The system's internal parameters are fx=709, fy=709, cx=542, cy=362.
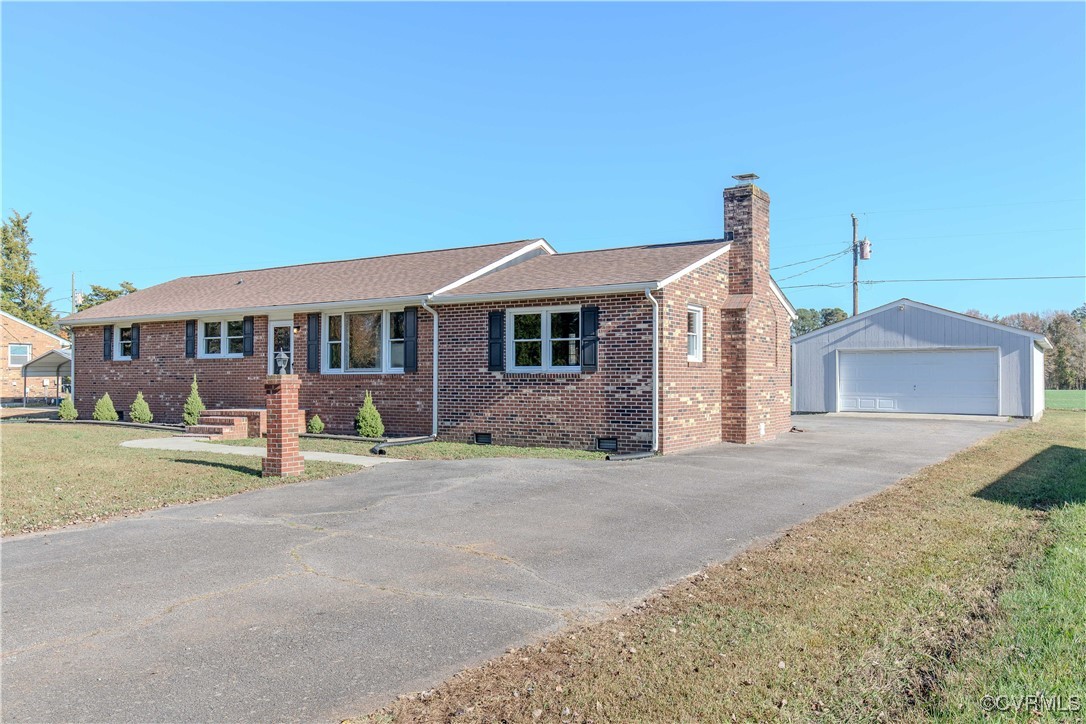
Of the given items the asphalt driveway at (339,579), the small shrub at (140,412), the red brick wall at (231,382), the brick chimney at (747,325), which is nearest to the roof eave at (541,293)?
the red brick wall at (231,382)

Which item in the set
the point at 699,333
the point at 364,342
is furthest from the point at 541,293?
the point at 364,342

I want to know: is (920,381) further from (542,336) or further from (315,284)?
(315,284)

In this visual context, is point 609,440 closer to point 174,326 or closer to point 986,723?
point 986,723

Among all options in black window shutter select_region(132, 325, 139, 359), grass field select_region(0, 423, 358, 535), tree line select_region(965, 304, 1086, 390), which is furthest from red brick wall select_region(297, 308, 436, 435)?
tree line select_region(965, 304, 1086, 390)

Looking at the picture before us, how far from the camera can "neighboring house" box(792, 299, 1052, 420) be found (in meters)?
24.5

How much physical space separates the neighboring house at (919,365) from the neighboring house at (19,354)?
36.6m

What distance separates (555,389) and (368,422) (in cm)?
461

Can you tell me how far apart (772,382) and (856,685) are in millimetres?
14452

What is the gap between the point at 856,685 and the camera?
146 inches

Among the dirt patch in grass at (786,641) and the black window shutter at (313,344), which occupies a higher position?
the black window shutter at (313,344)

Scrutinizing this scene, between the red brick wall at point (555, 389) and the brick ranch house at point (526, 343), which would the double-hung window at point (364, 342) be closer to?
the brick ranch house at point (526, 343)

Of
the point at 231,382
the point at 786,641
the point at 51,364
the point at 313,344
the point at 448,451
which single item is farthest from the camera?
the point at 51,364

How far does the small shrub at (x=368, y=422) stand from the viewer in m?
16.1

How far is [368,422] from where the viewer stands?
16094 mm
